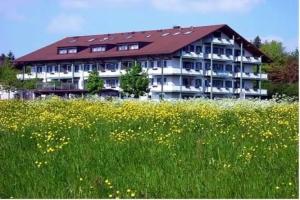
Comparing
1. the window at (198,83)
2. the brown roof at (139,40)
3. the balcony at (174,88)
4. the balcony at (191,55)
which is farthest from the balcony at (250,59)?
the balcony at (174,88)

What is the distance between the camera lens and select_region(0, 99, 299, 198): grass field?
620 centimetres

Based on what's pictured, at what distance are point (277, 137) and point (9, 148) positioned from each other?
166 inches

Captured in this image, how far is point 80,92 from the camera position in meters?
45.4

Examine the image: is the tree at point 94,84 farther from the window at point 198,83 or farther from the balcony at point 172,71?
the window at point 198,83

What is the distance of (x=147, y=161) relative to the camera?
7520mm

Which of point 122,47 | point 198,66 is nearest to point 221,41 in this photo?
point 198,66

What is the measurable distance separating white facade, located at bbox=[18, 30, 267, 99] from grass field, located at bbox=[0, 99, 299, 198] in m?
40.3

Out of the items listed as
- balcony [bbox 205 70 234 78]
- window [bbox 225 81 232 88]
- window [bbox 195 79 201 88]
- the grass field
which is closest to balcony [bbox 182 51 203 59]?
window [bbox 195 79 201 88]

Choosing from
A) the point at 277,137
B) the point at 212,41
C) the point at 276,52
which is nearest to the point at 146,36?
the point at 212,41

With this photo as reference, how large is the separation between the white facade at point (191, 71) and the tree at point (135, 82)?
4.13 m

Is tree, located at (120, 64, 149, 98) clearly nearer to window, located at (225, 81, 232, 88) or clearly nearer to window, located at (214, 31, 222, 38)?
window, located at (214, 31, 222, 38)

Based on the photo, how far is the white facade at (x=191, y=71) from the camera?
5531 centimetres

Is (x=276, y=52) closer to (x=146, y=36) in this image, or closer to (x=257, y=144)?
(x=146, y=36)

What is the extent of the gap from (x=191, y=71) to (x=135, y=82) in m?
13.9
